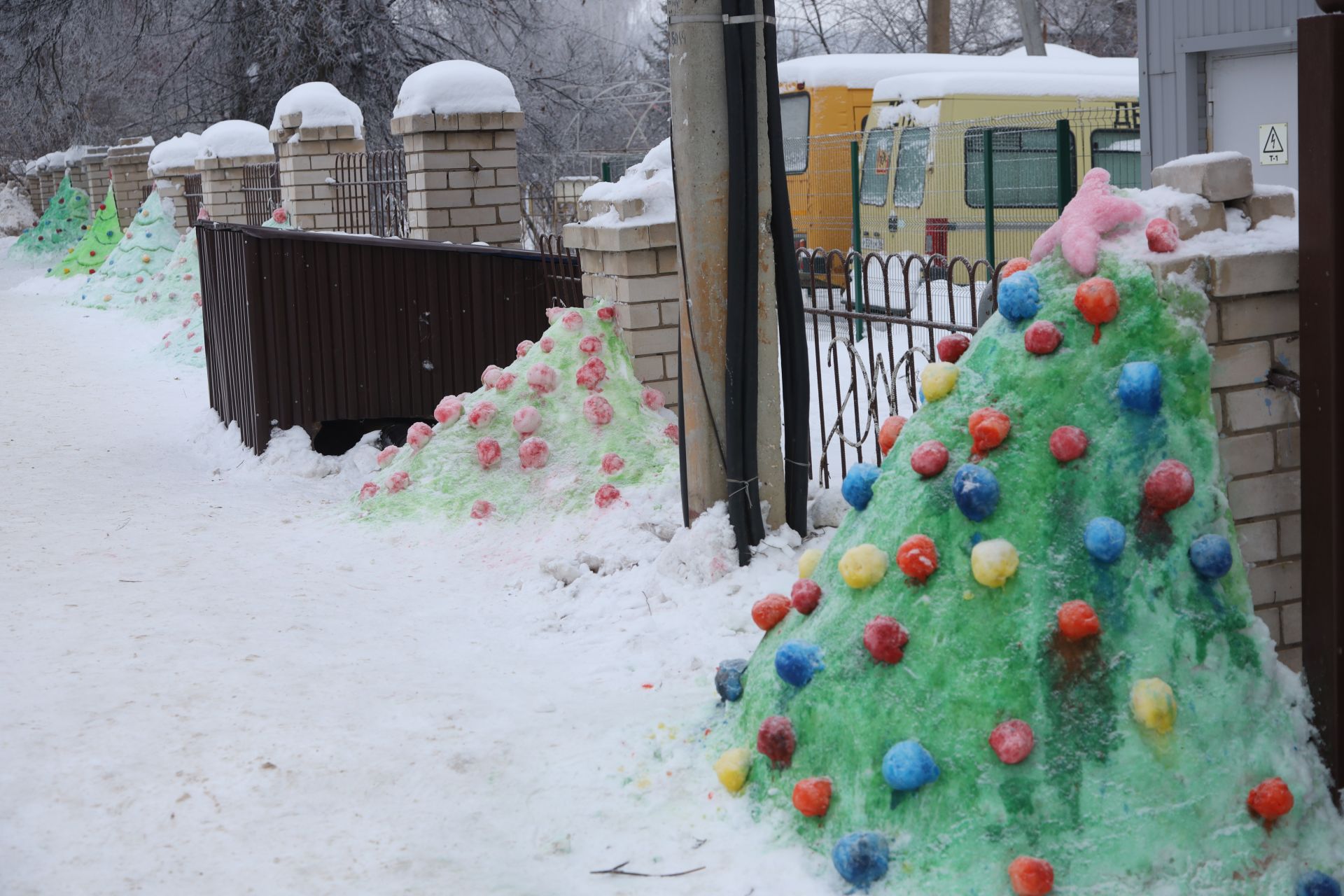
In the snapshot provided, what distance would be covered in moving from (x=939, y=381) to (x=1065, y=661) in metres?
0.83

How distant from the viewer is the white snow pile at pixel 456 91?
29.1 ft

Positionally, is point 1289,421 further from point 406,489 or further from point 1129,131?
point 1129,131

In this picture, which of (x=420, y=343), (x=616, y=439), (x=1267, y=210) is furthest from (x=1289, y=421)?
(x=420, y=343)

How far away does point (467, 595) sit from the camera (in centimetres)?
577

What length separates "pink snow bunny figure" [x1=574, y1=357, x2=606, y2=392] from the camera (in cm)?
674

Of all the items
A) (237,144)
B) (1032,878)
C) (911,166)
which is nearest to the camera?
(1032,878)

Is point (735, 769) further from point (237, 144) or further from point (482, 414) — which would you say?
point (237, 144)

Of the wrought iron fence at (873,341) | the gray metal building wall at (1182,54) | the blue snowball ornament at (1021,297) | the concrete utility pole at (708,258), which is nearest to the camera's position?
the blue snowball ornament at (1021,297)

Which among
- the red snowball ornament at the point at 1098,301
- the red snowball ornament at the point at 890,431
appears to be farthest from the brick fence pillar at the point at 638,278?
the red snowball ornament at the point at 1098,301

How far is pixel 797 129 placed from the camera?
16.3 meters

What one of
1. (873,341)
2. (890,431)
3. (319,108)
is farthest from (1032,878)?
(319,108)

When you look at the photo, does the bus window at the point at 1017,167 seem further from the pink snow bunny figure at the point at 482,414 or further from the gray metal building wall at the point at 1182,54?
the pink snow bunny figure at the point at 482,414

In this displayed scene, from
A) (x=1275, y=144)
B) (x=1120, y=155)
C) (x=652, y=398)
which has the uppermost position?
(x=1120, y=155)

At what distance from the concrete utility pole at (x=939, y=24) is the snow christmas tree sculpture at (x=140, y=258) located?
1389 cm
